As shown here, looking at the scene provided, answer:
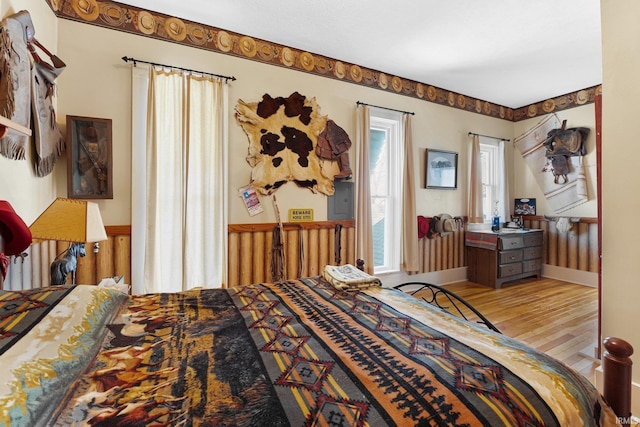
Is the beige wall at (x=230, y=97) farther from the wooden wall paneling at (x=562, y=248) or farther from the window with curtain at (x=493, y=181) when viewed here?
the wooden wall paneling at (x=562, y=248)

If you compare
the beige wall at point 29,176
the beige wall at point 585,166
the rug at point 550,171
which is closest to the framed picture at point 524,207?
the beige wall at point 585,166

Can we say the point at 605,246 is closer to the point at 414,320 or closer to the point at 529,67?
the point at 414,320

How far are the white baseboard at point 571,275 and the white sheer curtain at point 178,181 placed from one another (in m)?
5.12

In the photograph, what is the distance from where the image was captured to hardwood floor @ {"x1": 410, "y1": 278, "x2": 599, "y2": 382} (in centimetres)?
248

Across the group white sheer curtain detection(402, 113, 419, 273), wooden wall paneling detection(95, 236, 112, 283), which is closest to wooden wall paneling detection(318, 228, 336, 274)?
white sheer curtain detection(402, 113, 419, 273)

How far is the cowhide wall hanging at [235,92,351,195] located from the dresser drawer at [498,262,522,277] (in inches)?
108

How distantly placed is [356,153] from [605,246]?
2.40 m

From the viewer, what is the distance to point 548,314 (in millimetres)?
3234

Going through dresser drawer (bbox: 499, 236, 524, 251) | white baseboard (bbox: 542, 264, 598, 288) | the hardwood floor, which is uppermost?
dresser drawer (bbox: 499, 236, 524, 251)

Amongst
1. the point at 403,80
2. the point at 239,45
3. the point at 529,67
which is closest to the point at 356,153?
the point at 403,80

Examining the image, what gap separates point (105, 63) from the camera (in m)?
2.46

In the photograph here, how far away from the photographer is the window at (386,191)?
3.96m

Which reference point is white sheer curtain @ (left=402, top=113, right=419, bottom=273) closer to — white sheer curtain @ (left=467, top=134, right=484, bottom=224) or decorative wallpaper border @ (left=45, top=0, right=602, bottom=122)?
decorative wallpaper border @ (left=45, top=0, right=602, bottom=122)

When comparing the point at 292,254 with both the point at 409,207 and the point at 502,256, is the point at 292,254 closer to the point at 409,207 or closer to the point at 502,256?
the point at 409,207
